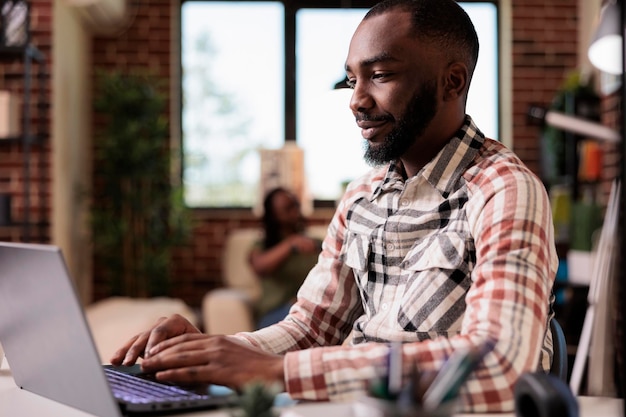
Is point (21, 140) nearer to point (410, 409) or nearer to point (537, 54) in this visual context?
point (537, 54)

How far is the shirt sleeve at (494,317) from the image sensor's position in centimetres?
92

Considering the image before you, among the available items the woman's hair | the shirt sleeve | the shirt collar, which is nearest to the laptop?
the shirt sleeve

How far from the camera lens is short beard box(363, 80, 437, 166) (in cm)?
131

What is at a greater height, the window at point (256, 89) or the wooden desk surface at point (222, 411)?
the window at point (256, 89)

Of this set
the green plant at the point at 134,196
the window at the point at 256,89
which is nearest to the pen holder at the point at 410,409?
the green plant at the point at 134,196

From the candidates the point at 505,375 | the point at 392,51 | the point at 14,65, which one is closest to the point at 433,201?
the point at 392,51

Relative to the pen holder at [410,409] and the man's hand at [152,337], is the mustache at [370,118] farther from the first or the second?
the pen holder at [410,409]

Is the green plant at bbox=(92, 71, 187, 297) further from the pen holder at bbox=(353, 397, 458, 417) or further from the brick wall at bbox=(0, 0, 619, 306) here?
the pen holder at bbox=(353, 397, 458, 417)

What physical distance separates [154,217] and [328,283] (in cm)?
365

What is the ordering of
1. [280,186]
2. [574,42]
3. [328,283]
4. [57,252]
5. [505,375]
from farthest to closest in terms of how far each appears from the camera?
[574,42], [280,186], [328,283], [505,375], [57,252]

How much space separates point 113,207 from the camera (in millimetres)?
4914

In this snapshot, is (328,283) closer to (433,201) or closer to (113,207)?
(433,201)

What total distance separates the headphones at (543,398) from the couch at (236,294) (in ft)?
11.8

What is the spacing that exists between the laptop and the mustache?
541mm
